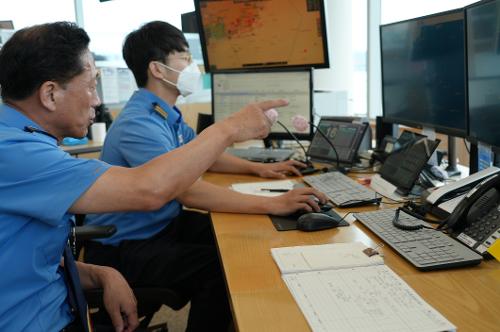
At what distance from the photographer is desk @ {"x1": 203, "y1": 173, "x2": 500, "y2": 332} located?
29.8 inches

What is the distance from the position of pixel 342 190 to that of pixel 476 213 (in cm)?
52

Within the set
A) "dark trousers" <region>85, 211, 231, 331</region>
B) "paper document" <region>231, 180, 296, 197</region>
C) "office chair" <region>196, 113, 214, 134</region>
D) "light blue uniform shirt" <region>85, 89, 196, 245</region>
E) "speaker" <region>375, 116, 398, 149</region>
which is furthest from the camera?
"office chair" <region>196, 113, 214, 134</region>

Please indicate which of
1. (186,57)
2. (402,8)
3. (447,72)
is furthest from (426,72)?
(402,8)

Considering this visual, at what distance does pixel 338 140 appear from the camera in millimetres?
2027

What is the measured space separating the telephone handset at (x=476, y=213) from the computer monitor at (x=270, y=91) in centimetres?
121

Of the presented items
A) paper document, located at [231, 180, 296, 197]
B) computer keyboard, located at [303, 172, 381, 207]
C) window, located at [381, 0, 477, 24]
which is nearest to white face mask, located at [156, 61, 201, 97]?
paper document, located at [231, 180, 296, 197]

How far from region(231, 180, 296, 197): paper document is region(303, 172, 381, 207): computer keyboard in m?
0.08

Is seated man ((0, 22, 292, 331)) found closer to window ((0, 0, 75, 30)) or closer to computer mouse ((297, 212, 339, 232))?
computer mouse ((297, 212, 339, 232))

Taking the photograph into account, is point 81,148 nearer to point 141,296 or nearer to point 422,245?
point 141,296

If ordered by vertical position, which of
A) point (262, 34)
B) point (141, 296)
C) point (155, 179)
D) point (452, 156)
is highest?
point (262, 34)

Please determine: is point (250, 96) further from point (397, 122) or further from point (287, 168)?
point (397, 122)

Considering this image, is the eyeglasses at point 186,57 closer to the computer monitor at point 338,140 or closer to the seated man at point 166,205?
the seated man at point 166,205

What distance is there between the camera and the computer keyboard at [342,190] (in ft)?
4.69

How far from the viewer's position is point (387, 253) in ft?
3.41
